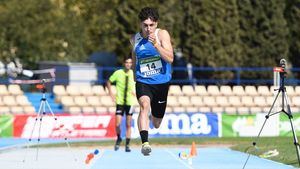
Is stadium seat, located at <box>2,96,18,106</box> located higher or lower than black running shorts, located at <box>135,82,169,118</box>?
lower

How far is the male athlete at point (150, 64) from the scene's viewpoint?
11.6 meters

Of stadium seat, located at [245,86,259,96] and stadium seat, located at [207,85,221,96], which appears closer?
stadium seat, located at [207,85,221,96]

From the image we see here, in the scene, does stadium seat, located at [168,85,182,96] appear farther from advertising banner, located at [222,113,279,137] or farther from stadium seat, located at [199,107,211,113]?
advertising banner, located at [222,113,279,137]

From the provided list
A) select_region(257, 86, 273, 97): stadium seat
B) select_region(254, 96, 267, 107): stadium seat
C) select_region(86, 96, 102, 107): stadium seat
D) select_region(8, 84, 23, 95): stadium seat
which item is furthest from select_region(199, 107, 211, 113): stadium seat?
select_region(8, 84, 23, 95): stadium seat

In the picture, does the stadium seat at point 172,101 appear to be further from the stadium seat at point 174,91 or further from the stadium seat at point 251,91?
the stadium seat at point 251,91

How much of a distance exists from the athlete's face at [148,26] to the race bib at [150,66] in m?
0.51

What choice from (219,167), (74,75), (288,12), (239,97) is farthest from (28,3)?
(219,167)

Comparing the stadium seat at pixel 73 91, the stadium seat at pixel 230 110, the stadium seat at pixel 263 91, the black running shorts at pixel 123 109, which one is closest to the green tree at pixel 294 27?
the stadium seat at pixel 263 91

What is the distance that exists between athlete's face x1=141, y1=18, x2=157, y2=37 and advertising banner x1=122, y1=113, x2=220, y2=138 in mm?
17429

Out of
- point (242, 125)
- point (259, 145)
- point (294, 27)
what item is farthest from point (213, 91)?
point (259, 145)

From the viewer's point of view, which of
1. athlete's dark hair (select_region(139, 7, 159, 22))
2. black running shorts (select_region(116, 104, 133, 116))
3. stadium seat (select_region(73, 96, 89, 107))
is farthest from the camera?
stadium seat (select_region(73, 96, 89, 107))

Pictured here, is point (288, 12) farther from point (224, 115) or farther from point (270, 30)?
point (224, 115)

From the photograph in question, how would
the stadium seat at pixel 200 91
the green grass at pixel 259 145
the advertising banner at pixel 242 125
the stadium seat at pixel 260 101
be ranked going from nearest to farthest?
the green grass at pixel 259 145 → the advertising banner at pixel 242 125 → the stadium seat at pixel 260 101 → the stadium seat at pixel 200 91

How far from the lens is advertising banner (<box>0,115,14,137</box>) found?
28.3 metres
